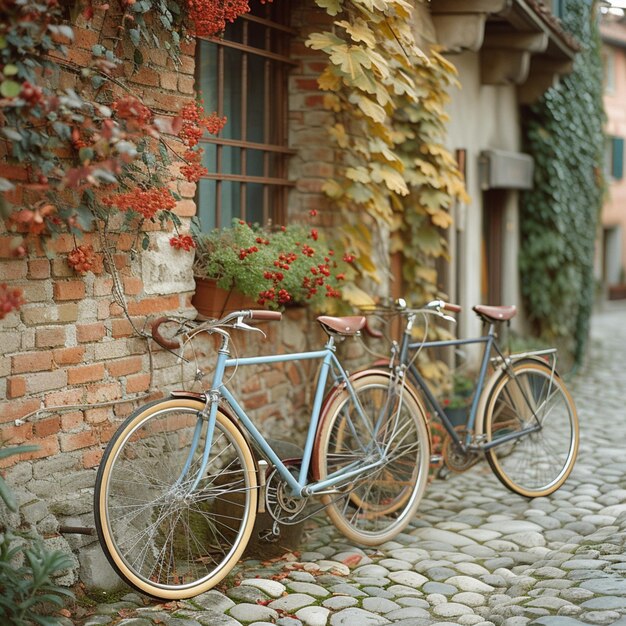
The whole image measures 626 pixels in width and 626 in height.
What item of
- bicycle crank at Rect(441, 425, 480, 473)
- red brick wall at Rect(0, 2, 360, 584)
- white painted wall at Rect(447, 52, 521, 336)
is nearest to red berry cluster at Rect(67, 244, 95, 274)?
red brick wall at Rect(0, 2, 360, 584)

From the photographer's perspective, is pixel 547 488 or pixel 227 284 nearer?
pixel 227 284

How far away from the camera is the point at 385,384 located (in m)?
4.76

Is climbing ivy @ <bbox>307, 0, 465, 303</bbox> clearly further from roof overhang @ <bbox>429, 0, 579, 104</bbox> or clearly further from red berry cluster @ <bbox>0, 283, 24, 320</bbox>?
red berry cluster @ <bbox>0, 283, 24, 320</bbox>

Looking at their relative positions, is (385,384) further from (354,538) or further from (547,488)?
(547,488)

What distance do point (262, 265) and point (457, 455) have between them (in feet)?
5.17

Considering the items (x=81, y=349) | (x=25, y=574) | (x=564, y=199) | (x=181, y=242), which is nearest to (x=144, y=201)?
(x=181, y=242)

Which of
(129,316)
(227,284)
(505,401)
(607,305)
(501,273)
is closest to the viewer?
(129,316)

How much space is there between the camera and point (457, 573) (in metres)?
4.37

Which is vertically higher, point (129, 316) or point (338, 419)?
point (129, 316)

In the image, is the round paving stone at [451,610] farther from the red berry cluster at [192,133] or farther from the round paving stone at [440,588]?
the red berry cluster at [192,133]

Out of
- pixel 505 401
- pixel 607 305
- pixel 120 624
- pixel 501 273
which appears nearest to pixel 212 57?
pixel 505 401

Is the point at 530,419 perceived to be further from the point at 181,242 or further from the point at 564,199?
the point at 564,199

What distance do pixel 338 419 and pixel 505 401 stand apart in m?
1.10

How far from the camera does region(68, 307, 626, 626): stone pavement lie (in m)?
3.69
